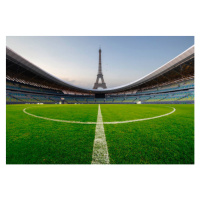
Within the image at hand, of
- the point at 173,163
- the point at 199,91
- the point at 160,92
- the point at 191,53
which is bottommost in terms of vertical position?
the point at 173,163

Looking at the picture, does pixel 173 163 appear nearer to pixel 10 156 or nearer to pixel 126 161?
pixel 126 161

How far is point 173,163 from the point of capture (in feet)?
4.61

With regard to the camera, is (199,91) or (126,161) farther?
(199,91)

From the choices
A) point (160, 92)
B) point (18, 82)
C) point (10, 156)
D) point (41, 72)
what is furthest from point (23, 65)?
point (160, 92)

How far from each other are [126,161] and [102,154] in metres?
0.42

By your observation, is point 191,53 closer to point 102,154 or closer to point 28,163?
point 102,154

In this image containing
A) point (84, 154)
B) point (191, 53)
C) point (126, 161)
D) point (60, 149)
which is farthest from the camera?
point (191, 53)

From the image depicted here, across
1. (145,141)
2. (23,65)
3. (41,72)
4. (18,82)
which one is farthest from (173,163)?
(18,82)

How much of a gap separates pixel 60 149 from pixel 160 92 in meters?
40.7

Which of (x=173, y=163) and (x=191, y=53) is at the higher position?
(x=191, y=53)

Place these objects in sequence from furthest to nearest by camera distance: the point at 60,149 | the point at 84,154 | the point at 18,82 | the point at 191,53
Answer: the point at 18,82 < the point at 191,53 < the point at 60,149 < the point at 84,154

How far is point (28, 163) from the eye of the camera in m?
1.38

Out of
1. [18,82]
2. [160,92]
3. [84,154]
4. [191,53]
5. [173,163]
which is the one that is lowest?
[173,163]

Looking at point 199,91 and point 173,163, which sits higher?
point 199,91
